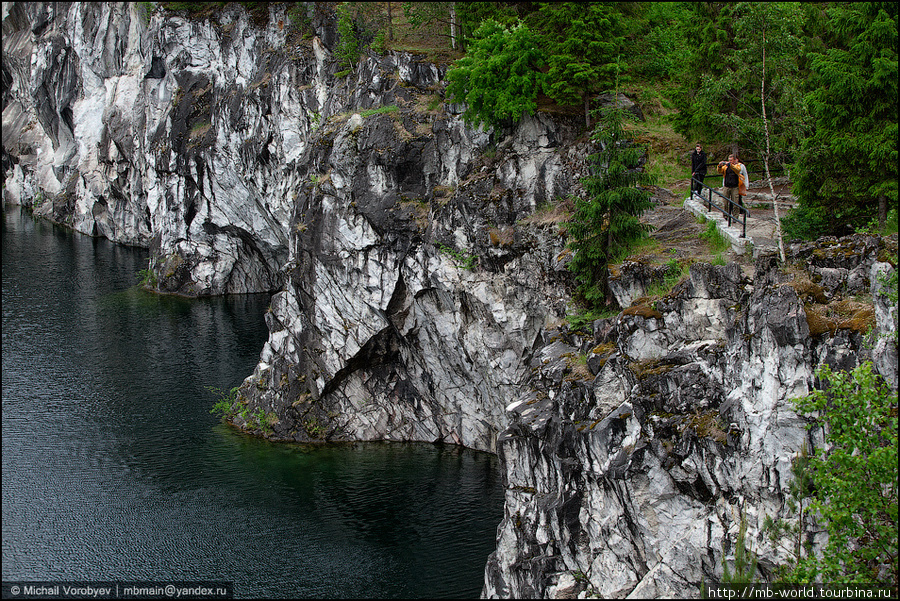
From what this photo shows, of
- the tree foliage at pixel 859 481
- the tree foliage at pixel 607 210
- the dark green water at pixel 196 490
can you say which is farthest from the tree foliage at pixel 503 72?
the tree foliage at pixel 859 481

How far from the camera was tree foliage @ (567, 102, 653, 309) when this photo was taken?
23.2 m

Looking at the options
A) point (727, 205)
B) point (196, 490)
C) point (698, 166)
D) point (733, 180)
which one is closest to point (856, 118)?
point (733, 180)

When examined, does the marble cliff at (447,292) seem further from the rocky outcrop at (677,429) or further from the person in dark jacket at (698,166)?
the person in dark jacket at (698,166)

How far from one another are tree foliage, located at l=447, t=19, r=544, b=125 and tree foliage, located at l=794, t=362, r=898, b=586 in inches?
795

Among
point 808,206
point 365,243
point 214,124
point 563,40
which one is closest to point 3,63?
point 214,124

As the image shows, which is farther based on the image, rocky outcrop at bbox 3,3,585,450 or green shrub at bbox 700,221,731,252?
rocky outcrop at bbox 3,3,585,450

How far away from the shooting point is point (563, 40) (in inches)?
1147

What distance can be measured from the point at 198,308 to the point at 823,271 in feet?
169

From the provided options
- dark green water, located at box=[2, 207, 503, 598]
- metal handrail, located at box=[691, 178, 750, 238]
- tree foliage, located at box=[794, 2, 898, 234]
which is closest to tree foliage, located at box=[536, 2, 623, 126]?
metal handrail, located at box=[691, 178, 750, 238]

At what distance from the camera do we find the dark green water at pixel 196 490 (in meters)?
26.0

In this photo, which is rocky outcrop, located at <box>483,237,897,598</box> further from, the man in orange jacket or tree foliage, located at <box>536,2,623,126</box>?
tree foliage, located at <box>536,2,623,126</box>

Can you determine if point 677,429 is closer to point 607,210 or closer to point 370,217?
point 607,210

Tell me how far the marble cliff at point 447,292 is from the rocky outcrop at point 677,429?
6cm

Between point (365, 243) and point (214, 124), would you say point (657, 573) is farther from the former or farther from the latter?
point (214, 124)
